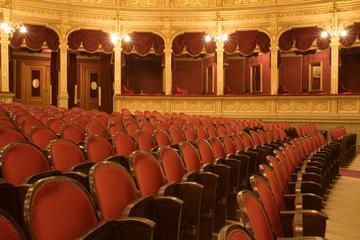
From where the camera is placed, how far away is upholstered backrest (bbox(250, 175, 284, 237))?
1.80 metres

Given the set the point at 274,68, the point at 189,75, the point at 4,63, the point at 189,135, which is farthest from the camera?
the point at 189,75

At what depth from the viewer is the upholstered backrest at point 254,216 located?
1.40m

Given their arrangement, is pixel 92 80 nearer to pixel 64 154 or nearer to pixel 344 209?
pixel 344 209

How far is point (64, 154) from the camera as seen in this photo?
2809 millimetres

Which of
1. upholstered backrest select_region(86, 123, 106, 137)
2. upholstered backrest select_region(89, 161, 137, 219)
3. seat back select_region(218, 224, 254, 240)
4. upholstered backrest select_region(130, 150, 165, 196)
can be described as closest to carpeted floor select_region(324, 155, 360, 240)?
upholstered backrest select_region(130, 150, 165, 196)

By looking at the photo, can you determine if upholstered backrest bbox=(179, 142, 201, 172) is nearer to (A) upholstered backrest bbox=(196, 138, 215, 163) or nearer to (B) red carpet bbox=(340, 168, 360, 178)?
(A) upholstered backrest bbox=(196, 138, 215, 163)

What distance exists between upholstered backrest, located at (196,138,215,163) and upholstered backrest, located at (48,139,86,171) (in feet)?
3.81

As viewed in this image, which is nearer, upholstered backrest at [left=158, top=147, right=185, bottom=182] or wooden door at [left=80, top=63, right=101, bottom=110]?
upholstered backrest at [left=158, top=147, right=185, bottom=182]

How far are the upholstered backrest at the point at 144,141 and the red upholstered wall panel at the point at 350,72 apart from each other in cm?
1162

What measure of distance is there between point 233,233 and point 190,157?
2165mm

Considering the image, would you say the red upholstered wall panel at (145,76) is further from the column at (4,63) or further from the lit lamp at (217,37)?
the column at (4,63)

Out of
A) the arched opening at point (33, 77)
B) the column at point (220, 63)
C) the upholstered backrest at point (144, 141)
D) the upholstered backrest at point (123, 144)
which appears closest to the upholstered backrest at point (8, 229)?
the upholstered backrest at point (123, 144)

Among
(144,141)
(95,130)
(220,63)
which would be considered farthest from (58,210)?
(220,63)

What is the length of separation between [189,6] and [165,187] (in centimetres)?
1162
